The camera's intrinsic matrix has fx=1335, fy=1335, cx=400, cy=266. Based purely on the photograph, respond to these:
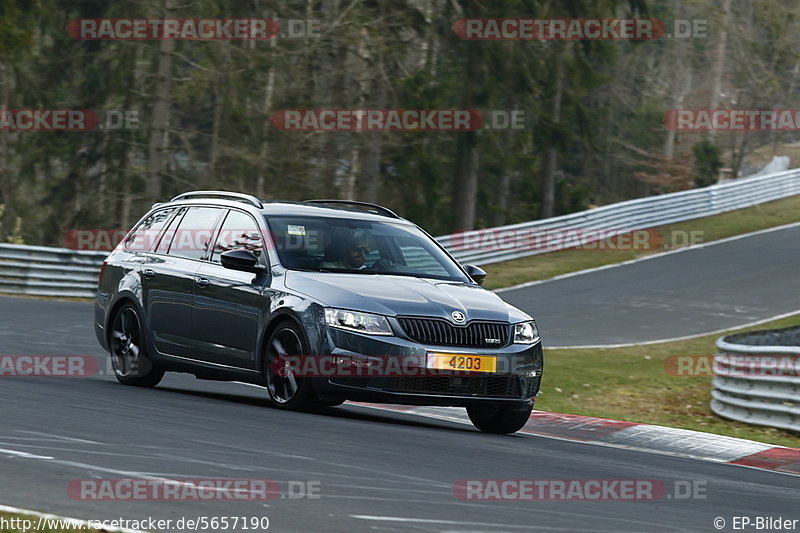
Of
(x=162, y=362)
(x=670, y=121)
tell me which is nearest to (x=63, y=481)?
(x=162, y=362)

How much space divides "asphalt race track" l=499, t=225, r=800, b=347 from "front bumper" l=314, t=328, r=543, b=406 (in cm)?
1052

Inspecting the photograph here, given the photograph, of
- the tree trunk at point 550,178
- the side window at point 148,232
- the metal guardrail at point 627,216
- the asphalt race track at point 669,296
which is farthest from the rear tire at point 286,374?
the tree trunk at point 550,178

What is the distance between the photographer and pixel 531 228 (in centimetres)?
3353

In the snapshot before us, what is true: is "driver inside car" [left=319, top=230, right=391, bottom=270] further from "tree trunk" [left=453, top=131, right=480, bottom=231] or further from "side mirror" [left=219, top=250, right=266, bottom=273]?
"tree trunk" [left=453, top=131, right=480, bottom=231]

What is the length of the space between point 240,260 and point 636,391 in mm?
7311

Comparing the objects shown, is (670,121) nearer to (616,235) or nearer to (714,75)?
(714,75)

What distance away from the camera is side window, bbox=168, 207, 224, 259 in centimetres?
1159

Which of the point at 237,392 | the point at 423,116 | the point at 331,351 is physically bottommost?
the point at 237,392

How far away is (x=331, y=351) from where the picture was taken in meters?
9.88

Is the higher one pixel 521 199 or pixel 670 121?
pixel 670 121

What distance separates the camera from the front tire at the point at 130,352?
12.1 m

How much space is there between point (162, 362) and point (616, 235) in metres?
25.2

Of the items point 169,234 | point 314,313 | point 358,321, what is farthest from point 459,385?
point 169,234

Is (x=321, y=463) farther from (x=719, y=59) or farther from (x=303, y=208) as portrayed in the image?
(x=719, y=59)
